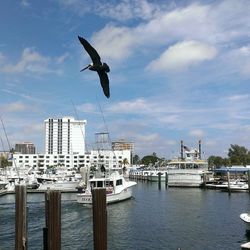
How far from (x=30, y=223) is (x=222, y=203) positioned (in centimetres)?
2993

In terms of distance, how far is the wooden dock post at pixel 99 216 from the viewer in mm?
15648

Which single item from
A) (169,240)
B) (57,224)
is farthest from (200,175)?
(57,224)

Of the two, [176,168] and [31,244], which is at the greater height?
[176,168]

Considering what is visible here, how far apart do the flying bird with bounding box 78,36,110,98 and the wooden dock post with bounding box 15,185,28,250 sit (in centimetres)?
1141

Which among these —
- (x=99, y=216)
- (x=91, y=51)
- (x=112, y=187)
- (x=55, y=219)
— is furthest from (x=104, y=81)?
(x=112, y=187)

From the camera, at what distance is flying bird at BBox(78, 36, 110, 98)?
9883mm

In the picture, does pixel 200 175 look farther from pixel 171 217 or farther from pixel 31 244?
pixel 31 244

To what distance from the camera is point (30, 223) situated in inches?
1704

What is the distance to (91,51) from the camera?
33.0ft

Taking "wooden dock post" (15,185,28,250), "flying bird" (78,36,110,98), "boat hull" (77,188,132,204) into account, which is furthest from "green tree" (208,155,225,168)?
"flying bird" (78,36,110,98)

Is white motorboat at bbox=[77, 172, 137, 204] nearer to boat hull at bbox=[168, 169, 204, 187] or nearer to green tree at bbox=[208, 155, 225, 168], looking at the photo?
boat hull at bbox=[168, 169, 204, 187]

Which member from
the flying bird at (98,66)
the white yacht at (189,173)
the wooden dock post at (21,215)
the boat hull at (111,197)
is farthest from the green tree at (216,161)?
the flying bird at (98,66)

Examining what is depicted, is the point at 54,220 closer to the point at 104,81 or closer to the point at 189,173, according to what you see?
the point at 104,81

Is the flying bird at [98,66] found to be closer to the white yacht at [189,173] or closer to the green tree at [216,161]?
the white yacht at [189,173]
